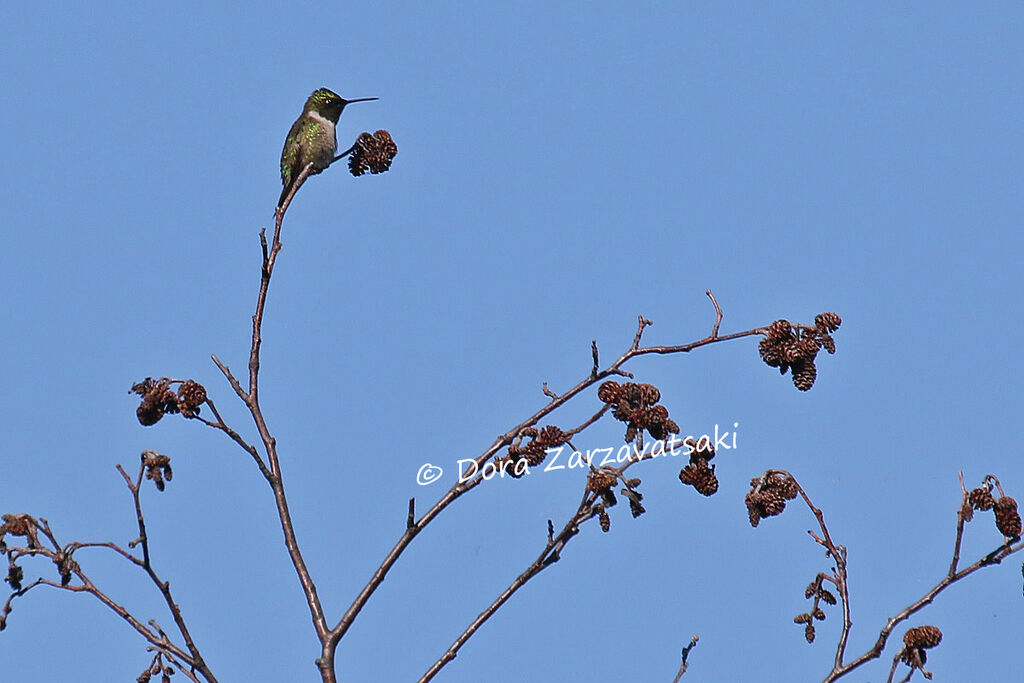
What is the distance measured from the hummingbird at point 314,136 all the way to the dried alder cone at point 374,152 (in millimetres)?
4325

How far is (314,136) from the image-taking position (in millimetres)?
9195

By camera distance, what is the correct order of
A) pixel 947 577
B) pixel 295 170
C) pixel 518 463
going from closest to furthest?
pixel 947 577
pixel 518 463
pixel 295 170

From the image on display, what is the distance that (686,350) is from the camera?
137 inches

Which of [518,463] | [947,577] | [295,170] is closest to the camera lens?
[947,577]

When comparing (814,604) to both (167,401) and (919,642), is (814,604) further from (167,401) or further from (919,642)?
(167,401)

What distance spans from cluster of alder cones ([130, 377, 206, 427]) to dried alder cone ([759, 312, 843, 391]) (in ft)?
5.38

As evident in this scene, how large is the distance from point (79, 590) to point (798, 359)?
84.7 inches

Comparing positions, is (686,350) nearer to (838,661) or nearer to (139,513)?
(838,661)

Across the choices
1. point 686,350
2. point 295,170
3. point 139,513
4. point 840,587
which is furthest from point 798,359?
point 295,170

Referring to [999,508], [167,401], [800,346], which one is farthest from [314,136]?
[999,508]

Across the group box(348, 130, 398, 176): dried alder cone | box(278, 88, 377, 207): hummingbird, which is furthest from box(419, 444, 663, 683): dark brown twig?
box(278, 88, 377, 207): hummingbird

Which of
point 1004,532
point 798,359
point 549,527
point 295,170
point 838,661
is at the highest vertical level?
point 295,170

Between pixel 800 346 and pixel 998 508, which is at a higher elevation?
pixel 800 346

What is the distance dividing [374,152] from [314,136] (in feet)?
15.2
